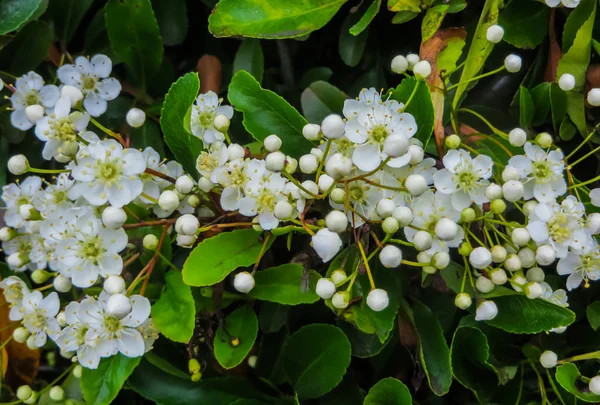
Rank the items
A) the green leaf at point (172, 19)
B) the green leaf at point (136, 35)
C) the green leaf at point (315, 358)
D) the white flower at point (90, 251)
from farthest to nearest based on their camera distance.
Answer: the green leaf at point (172, 19), the green leaf at point (136, 35), the green leaf at point (315, 358), the white flower at point (90, 251)

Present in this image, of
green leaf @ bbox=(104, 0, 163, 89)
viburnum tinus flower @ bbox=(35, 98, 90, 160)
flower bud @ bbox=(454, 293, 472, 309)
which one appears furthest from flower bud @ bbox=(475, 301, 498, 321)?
green leaf @ bbox=(104, 0, 163, 89)

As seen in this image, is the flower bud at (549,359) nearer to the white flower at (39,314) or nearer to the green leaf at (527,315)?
the green leaf at (527,315)

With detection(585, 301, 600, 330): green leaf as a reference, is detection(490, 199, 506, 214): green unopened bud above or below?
above

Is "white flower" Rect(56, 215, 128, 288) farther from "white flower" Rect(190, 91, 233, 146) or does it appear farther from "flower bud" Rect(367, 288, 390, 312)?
"flower bud" Rect(367, 288, 390, 312)

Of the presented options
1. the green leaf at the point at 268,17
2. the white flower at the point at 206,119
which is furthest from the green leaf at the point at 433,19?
the white flower at the point at 206,119

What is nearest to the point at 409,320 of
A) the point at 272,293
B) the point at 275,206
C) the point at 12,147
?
the point at 272,293

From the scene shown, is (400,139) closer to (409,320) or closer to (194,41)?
(409,320)
